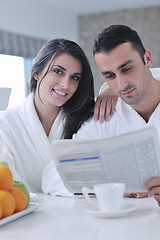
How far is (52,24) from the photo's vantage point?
22.9ft

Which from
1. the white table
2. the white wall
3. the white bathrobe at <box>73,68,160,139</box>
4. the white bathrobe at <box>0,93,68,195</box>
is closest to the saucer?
the white table

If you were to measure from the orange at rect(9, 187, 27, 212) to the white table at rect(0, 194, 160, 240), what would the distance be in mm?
34

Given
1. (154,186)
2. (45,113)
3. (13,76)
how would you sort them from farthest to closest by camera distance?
Answer: 1. (13,76)
2. (45,113)
3. (154,186)

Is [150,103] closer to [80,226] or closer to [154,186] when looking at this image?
[154,186]

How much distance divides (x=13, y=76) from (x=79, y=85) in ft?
13.4

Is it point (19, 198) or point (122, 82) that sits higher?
point (122, 82)

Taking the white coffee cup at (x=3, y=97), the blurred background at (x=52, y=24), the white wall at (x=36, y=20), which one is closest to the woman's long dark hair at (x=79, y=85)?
the white coffee cup at (x=3, y=97)

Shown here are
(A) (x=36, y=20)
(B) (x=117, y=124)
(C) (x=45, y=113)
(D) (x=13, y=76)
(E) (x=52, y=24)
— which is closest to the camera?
(B) (x=117, y=124)

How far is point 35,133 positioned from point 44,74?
1.11 ft

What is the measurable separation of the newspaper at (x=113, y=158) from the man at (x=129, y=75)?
0.62 meters

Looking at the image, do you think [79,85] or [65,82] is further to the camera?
[79,85]

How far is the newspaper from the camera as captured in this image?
3.50ft

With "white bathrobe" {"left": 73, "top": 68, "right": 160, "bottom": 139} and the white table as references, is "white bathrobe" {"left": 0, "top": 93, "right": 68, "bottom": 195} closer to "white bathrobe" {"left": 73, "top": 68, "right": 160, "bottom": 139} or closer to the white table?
"white bathrobe" {"left": 73, "top": 68, "right": 160, "bottom": 139}

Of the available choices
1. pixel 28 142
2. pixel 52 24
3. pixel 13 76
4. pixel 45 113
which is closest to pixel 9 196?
pixel 28 142
